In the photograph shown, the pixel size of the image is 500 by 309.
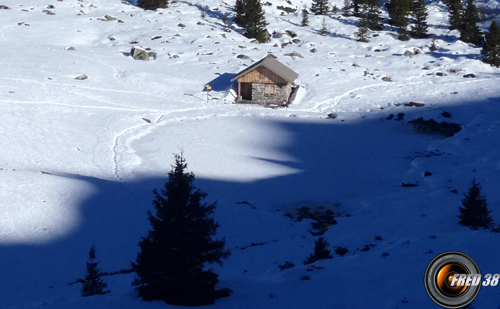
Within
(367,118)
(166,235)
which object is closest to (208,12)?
(367,118)

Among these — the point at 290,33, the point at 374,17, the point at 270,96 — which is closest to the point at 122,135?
the point at 270,96

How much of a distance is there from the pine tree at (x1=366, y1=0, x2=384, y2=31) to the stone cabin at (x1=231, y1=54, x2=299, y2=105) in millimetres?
27564

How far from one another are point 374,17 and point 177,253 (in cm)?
6039

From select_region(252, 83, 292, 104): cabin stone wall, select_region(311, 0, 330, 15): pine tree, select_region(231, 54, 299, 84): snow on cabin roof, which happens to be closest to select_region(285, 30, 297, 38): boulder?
select_region(311, 0, 330, 15): pine tree

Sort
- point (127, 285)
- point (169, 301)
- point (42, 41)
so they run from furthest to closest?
1. point (42, 41)
2. point (127, 285)
3. point (169, 301)

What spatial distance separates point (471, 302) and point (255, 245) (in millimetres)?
10377

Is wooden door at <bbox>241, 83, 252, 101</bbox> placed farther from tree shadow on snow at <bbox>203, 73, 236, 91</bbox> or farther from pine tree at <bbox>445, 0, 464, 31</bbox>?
pine tree at <bbox>445, 0, 464, 31</bbox>

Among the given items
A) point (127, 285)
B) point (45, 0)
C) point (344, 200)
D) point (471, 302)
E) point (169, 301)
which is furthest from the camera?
point (45, 0)

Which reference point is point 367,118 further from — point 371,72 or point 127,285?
point 127,285

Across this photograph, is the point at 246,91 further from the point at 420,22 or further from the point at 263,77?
the point at 420,22

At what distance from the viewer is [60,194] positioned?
1948 centimetres

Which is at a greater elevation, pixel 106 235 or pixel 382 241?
pixel 382 241

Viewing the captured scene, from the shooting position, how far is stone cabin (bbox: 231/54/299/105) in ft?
130

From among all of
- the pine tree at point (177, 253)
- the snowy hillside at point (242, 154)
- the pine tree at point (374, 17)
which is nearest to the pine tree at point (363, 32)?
the snowy hillside at point (242, 154)
